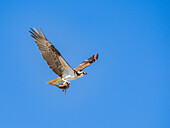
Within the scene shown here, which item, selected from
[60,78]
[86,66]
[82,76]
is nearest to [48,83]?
[60,78]

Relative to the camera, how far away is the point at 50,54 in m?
16.0

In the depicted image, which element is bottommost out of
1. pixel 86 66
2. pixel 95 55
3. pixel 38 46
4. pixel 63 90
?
pixel 63 90

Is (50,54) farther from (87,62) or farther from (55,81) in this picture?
(87,62)

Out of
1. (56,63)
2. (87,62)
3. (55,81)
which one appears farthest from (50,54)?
(87,62)

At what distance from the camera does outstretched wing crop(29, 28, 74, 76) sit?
15672mm

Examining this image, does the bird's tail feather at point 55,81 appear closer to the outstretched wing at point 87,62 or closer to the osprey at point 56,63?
the osprey at point 56,63

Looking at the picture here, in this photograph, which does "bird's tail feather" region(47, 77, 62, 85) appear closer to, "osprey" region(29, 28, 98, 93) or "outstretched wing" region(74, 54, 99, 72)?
"osprey" region(29, 28, 98, 93)

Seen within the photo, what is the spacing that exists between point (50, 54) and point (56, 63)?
59 cm

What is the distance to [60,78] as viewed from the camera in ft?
55.8

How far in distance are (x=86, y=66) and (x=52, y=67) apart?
11.9ft

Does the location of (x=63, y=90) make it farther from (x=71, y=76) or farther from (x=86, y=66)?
(x=86, y=66)

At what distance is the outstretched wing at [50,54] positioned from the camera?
15672mm

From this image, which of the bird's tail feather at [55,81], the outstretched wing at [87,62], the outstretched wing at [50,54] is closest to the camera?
the outstretched wing at [50,54]

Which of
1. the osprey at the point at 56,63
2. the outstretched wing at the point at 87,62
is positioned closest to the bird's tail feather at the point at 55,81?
the osprey at the point at 56,63
